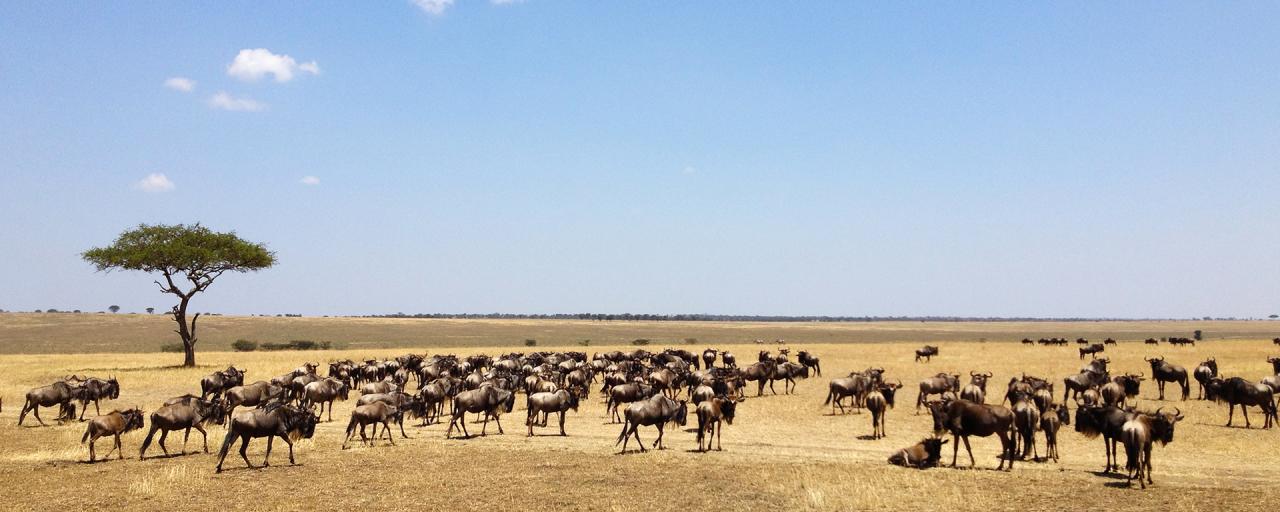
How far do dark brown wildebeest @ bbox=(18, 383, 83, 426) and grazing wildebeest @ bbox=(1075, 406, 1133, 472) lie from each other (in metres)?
28.7

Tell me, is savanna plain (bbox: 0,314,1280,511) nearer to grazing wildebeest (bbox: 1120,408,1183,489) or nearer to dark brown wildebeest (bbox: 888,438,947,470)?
grazing wildebeest (bbox: 1120,408,1183,489)

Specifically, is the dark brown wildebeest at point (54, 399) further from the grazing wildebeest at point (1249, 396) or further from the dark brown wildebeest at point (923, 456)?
the grazing wildebeest at point (1249, 396)

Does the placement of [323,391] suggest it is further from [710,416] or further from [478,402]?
[710,416]

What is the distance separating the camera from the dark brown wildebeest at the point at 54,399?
2395 cm

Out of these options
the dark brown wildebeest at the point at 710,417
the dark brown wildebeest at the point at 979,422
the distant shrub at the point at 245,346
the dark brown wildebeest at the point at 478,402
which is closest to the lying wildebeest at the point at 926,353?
the dark brown wildebeest at the point at 710,417

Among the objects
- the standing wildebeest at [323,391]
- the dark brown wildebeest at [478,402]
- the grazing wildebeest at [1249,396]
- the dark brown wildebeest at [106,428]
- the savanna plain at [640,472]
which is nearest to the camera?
the savanna plain at [640,472]

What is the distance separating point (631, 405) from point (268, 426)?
8.26m

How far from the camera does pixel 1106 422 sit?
17.1 meters

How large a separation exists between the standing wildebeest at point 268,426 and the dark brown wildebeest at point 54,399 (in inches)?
425

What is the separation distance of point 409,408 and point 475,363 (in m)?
17.4

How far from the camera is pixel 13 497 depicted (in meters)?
14.3

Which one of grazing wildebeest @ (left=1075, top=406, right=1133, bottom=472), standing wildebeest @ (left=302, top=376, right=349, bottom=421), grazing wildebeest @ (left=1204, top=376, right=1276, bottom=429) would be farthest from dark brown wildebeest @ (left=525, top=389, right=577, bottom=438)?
grazing wildebeest @ (left=1204, top=376, right=1276, bottom=429)

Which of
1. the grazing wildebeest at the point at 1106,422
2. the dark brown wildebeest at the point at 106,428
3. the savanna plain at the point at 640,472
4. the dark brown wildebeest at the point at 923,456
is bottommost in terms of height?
the savanna plain at the point at 640,472

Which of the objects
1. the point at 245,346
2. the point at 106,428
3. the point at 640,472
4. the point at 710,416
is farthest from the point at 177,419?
the point at 245,346
